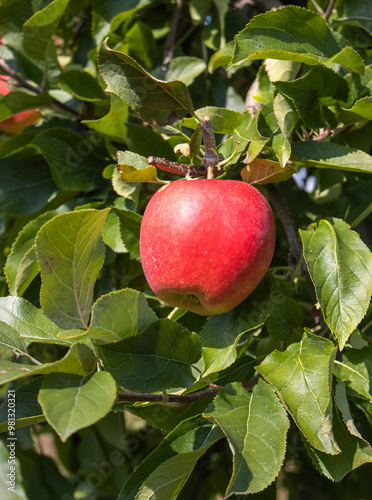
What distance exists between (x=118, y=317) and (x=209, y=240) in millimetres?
156

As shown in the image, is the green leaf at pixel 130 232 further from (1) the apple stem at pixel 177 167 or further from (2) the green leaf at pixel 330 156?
(2) the green leaf at pixel 330 156

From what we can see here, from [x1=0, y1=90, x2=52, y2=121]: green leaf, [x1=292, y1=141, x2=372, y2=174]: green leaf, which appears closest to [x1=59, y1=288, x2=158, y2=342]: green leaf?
[x1=292, y1=141, x2=372, y2=174]: green leaf

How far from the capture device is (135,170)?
68 cm

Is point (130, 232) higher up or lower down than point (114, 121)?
lower down

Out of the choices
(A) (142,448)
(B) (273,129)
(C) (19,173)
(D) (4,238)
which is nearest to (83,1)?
(C) (19,173)

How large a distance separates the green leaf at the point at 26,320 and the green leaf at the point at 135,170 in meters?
0.24

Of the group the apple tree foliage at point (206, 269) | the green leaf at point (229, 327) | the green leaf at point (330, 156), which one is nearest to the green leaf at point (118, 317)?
the apple tree foliage at point (206, 269)

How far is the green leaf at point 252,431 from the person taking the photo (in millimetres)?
544

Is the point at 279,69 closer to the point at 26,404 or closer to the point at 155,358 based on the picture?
the point at 155,358

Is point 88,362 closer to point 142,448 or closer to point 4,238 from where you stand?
point 4,238

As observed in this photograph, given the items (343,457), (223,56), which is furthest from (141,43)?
(343,457)

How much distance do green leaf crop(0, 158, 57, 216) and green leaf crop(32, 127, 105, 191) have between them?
0.08 m

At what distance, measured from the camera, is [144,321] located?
65 centimetres

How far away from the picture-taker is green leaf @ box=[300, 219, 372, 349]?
647 millimetres
